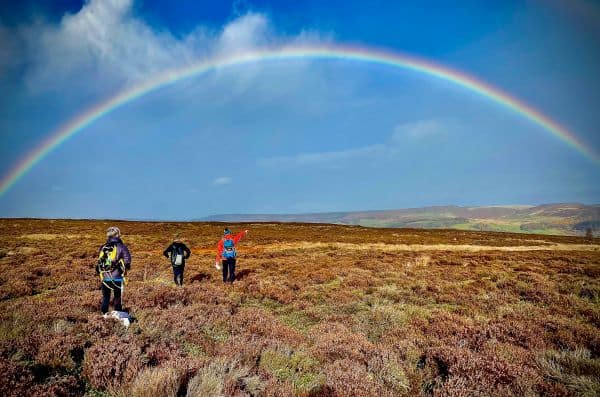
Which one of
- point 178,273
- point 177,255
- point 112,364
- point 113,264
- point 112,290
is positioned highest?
point 113,264

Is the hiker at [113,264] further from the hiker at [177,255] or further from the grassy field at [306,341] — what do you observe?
the hiker at [177,255]

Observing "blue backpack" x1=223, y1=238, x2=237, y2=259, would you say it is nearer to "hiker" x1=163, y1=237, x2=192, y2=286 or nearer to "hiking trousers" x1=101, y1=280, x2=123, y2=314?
"hiker" x1=163, y1=237, x2=192, y2=286

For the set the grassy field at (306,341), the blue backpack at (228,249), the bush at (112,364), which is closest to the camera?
the bush at (112,364)

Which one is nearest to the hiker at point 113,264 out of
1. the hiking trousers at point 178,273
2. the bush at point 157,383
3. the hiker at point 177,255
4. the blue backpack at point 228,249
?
the bush at point 157,383

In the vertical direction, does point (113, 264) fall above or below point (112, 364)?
above

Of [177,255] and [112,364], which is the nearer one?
[112,364]

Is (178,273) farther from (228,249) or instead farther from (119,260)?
(119,260)

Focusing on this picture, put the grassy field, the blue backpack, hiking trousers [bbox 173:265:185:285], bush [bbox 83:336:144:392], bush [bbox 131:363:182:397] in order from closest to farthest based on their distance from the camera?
1. bush [bbox 131:363:182:397]
2. bush [bbox 83:336:144:392]
3. the grassy field
4. hiking trousers [bbox 173:265:185:285]
5. the blue backpack

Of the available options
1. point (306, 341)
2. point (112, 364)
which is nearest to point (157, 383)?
point (112, 364)

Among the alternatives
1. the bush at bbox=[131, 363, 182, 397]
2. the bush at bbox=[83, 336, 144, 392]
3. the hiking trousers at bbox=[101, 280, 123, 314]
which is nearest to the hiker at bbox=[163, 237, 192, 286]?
the hiking trousers at bbox=[101, 280, 123, 314]

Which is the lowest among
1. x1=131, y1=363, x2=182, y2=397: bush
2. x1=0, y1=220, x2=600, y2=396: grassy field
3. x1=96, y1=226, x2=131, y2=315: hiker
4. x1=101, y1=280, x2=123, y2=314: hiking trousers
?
x1=0, y1=220, x2=600, y2=396: grassy field

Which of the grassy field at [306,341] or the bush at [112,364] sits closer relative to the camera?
the bush at [112,364]

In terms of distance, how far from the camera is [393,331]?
805 cm

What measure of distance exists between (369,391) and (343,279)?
11.0 meters
